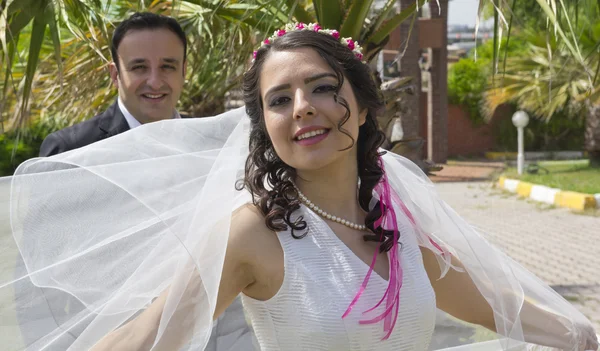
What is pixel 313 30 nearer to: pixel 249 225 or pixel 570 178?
pixel 249 225

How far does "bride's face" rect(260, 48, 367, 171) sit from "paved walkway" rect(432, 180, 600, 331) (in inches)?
167

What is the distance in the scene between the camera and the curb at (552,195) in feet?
36.1

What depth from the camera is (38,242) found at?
6.72ft

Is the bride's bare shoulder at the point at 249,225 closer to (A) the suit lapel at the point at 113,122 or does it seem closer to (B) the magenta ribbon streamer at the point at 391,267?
(B) the magenta ribbon streamer at the point at 391,267

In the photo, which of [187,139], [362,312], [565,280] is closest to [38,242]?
[187,139]

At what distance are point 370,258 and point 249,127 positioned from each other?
551 millimetres

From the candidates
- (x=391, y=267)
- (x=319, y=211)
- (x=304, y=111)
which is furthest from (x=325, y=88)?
(x=391, y=267)

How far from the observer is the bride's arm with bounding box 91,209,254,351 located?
1777 millimetres

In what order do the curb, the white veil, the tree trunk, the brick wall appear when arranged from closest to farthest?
the white veil
the curb
the tree trunk
the brick wall

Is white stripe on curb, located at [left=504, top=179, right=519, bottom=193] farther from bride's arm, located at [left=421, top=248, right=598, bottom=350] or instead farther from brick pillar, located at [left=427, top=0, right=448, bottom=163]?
bride's arm, located at [left=421, top=248, right=598, bottom=350]

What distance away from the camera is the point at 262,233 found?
2.00 metres

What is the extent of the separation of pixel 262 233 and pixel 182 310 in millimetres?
299

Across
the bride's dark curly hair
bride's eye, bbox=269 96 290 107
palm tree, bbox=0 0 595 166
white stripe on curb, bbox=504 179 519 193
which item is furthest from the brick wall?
bride's eye, bbox=269 96 290 107

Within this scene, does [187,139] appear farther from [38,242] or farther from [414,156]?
[414,156]
